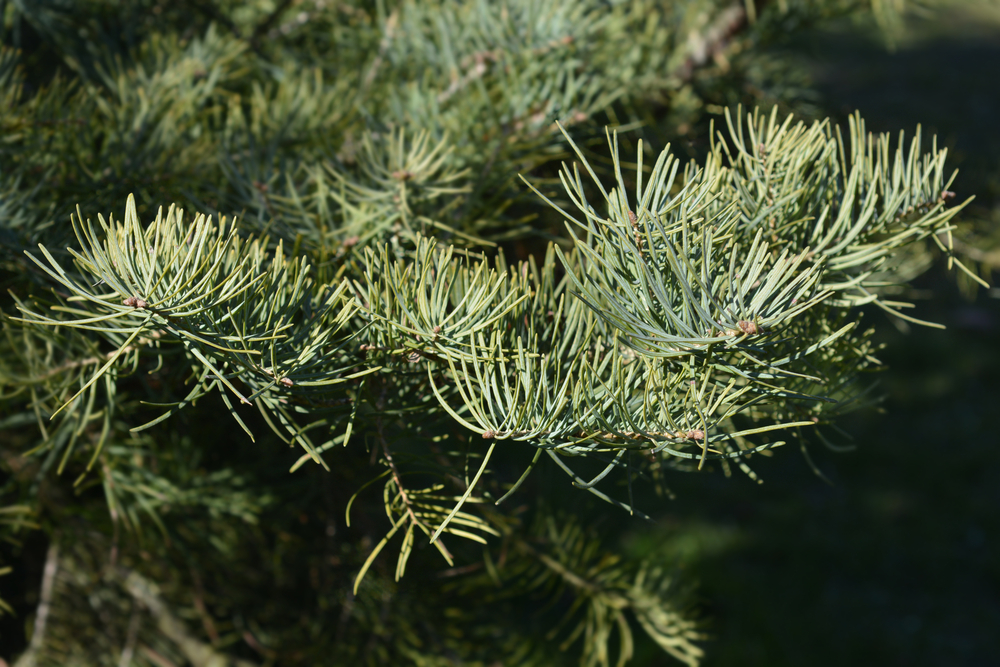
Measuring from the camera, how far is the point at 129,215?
24 cm

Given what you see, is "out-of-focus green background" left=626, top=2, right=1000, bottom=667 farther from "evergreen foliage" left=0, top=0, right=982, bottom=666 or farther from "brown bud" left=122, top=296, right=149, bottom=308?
"brown bud" left=122, top=296, right=149, bottom=308

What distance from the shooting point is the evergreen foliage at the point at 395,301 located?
0.25 m

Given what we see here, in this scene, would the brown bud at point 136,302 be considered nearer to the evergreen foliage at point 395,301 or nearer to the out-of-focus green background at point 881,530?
the evergreen foliage at point 395,301

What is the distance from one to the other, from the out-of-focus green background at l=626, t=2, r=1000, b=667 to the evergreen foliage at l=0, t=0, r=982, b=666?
0.62 m

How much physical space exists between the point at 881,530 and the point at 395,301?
5.64 ft

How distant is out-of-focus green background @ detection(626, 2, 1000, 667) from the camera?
1369 mm

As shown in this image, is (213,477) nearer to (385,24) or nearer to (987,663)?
(385,24)

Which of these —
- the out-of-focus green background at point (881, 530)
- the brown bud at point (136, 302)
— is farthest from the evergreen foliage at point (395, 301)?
the out-of-focus green background at point (881, 530)

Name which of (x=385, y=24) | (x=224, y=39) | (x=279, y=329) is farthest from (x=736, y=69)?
(x=279, y=329)

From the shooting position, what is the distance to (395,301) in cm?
28

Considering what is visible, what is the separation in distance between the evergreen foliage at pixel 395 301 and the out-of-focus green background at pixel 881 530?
2.05 ft

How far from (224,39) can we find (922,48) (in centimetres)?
419

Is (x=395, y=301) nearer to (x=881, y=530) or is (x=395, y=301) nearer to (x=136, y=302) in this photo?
(x=136, y=302)

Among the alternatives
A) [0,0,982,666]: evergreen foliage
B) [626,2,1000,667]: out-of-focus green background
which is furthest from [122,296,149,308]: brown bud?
[626,2,1000,667]: out-of-focus green background
